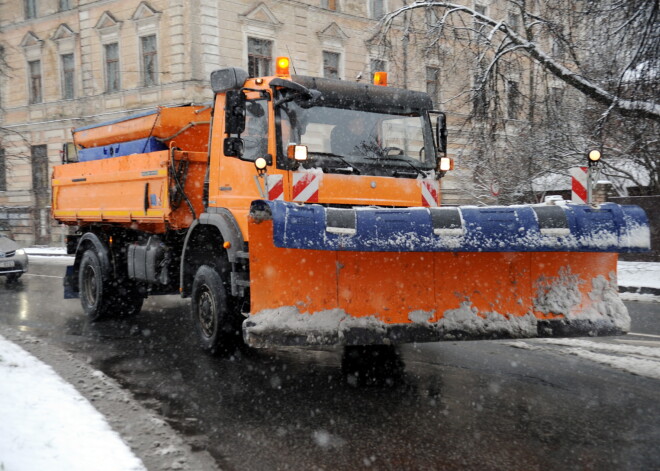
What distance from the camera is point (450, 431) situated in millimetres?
4184

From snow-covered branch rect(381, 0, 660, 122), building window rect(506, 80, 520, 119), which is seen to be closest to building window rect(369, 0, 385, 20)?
snow-covered branch rect(381, 0, 660, 122)

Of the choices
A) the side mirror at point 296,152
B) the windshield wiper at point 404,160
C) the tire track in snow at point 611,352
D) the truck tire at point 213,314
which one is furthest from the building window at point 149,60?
the tire track in snow at point 611,352

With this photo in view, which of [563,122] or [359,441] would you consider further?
[563,122]

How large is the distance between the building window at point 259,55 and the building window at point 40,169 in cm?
1079

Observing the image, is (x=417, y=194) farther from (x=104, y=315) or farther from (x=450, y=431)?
(x=104, y=315)

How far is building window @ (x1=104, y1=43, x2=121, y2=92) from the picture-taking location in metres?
26.8

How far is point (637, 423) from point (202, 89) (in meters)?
21.9

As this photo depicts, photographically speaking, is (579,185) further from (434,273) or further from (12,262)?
(12,262)

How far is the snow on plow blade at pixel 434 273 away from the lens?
4.64 m

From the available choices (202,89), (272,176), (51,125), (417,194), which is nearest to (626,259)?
(417,194)

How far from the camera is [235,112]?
595 centimetres

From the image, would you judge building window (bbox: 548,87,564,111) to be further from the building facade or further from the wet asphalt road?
the wet asphalt road

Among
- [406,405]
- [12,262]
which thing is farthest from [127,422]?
[12,262]

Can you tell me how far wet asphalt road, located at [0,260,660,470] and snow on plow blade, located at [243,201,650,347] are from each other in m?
0.48
